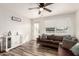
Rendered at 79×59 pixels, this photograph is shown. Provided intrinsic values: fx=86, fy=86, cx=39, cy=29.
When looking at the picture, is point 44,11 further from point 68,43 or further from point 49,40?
point 68,43

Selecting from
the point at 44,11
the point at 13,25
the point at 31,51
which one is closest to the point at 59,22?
the point at 44,11

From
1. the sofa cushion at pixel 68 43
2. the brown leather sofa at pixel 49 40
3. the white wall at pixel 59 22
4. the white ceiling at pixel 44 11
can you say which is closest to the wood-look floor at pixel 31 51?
the brown leather sofa at pixel 49 40

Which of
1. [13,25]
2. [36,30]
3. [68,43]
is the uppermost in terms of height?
[13,25]

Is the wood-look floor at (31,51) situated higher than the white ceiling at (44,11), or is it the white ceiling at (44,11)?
the white ceiling at (44,11)

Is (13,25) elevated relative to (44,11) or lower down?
lower down

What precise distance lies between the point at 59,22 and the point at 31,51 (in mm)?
824

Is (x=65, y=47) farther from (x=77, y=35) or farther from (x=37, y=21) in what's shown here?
(x=37, y=21)

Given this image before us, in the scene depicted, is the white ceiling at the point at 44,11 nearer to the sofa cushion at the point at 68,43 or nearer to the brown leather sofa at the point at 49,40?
the brown leather sofa at the point at 49,40

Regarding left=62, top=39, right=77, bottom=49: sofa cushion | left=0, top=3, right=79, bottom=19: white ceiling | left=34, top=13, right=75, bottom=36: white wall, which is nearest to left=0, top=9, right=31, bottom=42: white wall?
left=0, top=3, right=79, bottom=19: white ceiling

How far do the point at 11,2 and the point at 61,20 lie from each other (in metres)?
1.05

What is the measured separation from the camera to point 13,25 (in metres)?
1.75

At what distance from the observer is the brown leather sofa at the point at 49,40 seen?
1.75m

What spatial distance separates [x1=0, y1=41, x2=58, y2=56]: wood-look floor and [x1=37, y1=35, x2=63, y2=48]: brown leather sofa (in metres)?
0.09

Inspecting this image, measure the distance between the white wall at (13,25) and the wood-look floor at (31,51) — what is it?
0.50 ft
